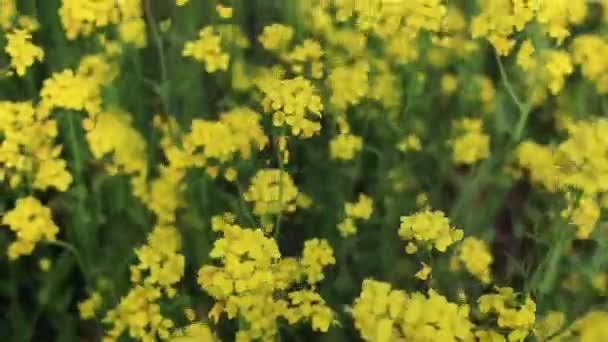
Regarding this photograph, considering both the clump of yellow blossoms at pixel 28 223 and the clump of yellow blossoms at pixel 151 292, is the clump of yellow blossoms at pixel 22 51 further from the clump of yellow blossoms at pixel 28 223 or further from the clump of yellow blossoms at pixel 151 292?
the clump of yellow blossoms at pixel 151 292

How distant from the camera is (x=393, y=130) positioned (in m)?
1.42

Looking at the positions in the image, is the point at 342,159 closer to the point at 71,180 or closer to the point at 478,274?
the point at 478,274

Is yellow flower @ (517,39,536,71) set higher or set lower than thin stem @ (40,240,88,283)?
higher

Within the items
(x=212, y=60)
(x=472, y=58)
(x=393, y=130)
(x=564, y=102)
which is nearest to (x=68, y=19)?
(x=212, y=60)

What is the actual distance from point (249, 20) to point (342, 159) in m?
0.36

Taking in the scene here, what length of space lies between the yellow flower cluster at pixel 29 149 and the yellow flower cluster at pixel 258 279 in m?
0.25

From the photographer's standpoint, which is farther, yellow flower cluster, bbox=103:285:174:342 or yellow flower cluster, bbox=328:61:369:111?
yellow flower cluster, bbox=328:61:369:111

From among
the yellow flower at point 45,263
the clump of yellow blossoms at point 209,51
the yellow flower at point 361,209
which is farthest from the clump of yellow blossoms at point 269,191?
the yellow flower at point 45,263

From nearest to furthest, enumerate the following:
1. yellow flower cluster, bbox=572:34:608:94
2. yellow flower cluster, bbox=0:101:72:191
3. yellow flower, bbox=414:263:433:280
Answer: yellow flower, bbox=414:263:433:280
yellow flower cluster, bbox=0:101:72:191
yellow flower cluster, bbox=572:34:608:94

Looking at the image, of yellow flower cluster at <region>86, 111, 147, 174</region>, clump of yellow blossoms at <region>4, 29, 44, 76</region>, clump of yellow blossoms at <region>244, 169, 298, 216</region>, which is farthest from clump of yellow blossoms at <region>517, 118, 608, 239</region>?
clump of yellow blossoms at <region>4, 29, 44, 76</region>

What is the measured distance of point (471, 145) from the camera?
147cm

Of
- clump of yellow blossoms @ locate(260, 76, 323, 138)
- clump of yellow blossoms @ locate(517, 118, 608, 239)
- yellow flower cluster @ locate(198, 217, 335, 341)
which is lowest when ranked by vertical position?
yellow flower cluster @ locate(198, 217, 335, 341)

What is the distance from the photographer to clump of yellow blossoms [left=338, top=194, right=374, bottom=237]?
131cm

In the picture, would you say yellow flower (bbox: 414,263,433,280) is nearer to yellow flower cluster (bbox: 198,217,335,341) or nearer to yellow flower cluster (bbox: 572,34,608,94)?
yellow flower cluster (bbox: 198,217,335,341)
